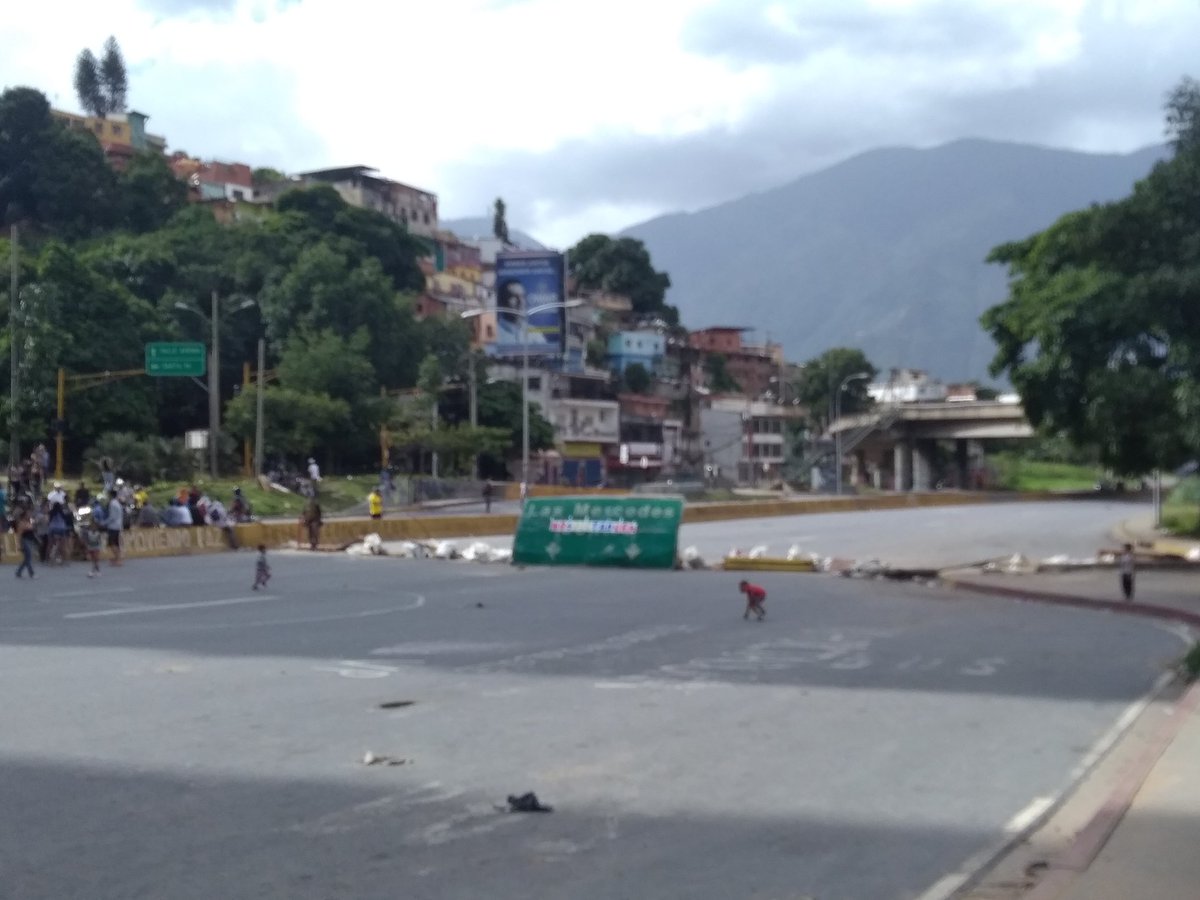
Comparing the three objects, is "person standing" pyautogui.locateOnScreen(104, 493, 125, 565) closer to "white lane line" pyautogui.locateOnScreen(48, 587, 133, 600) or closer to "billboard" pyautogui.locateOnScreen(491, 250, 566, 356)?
"white lane line" pyautogui.locateOnScreen(48, 587, 133, 600)

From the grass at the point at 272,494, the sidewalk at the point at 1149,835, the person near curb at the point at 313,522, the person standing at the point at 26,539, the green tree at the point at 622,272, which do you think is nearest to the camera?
the sidewalk at the point at 1149,835

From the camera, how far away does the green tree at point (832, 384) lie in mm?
115062

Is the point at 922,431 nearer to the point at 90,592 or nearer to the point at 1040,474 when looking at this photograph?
the point at 1040,474

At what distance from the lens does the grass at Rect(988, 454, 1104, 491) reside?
408ft

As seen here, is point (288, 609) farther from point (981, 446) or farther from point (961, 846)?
point (981, 446)

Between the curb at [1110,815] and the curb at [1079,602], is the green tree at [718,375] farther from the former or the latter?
the curb at [1110,815]

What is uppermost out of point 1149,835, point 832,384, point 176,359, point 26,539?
point 832,384

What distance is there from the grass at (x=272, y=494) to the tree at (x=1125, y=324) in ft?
93.5

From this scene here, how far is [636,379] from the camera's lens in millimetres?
113312

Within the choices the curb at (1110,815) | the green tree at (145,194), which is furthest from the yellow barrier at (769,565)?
the green tree at (145,194)

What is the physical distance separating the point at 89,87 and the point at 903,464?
93311 mm

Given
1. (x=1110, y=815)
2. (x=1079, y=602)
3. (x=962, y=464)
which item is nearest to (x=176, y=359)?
(x=1079, y=602)

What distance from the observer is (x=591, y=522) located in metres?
32.1

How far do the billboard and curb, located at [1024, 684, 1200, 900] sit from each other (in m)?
72.1
